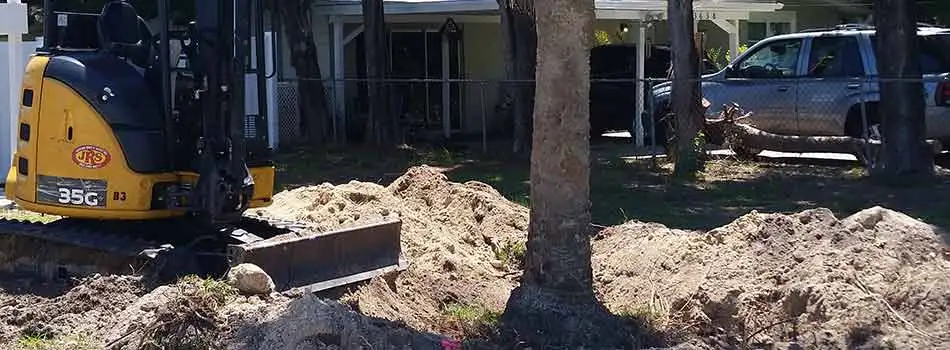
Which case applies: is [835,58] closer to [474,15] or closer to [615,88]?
[615,88]

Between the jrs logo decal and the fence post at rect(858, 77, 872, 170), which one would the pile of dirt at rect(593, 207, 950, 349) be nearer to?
the jrs logo decal

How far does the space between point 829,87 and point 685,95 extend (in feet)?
6.28

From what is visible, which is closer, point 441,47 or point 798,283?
point 798,283

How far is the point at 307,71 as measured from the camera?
2177 centimetres

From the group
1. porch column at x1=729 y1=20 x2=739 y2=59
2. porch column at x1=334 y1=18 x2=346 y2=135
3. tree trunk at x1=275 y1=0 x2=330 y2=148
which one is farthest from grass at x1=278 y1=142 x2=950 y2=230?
porch column at x1=729 y1=20 x2=739 y2=59

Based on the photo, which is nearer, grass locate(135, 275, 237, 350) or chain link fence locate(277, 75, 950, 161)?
grass locate(135, 275, 237, 350)

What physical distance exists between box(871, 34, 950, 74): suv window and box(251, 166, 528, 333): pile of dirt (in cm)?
730

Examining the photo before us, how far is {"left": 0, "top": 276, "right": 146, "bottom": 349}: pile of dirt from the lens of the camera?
25.8 feet

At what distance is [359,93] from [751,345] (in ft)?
54.2

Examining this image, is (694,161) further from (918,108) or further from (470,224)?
(470,224)

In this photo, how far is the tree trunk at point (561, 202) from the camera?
291 inches

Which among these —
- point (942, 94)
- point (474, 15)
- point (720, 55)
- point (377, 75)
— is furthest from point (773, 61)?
point (720, 55)

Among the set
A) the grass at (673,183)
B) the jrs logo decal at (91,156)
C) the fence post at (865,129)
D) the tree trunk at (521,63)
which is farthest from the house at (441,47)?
the jrs logo decal at (91,156)

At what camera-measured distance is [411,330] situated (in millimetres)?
7457
